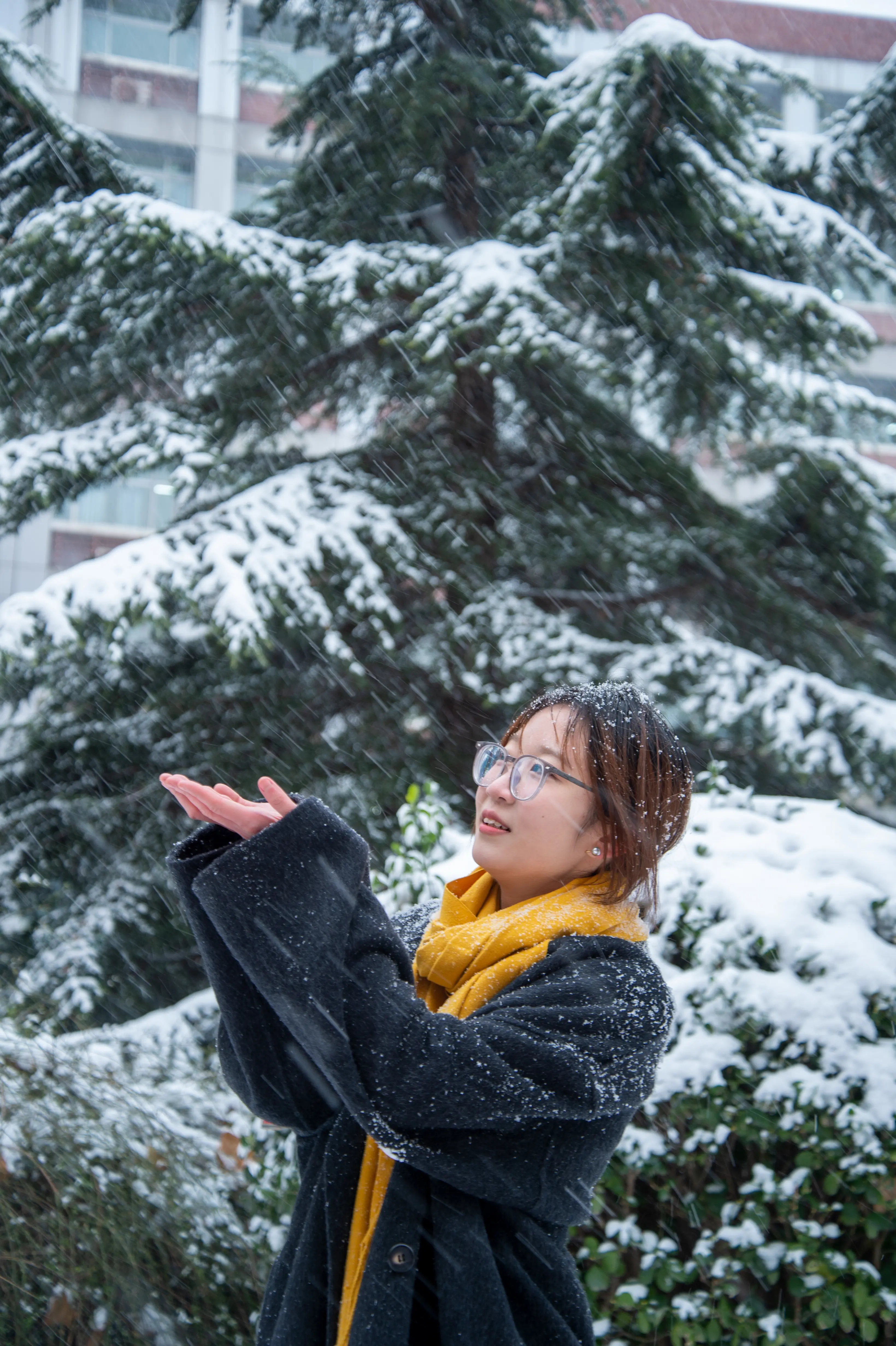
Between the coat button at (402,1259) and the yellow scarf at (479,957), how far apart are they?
4cm

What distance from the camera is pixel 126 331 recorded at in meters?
5.70

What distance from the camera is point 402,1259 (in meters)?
1.17

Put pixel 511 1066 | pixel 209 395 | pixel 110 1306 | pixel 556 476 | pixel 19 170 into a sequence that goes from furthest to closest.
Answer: pixel 556 476 < pixel 209 395 < pixel 19 170 < pixel 110 1306 < pixel 511 1066

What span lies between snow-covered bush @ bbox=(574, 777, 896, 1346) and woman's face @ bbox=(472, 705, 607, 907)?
1300mm

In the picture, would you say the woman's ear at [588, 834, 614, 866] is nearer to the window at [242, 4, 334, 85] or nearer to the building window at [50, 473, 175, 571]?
the window at [242, 4, 334, 85]

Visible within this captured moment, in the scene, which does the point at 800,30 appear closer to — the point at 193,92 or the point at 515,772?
the point at 193,92

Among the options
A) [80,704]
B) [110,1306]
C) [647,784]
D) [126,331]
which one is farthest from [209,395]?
[647,784]

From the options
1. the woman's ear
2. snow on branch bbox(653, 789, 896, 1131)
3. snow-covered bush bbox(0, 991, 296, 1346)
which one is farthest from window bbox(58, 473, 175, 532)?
the woman's ear

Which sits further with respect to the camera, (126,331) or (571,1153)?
(126,331)

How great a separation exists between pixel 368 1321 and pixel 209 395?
5.46 metres

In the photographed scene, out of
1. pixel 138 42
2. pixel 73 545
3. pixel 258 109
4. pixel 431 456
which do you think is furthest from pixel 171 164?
pixel 431 456

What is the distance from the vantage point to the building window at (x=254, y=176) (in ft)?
23.1

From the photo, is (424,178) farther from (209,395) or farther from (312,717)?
(312,717)

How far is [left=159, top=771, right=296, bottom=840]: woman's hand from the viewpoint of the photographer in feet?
3.65
